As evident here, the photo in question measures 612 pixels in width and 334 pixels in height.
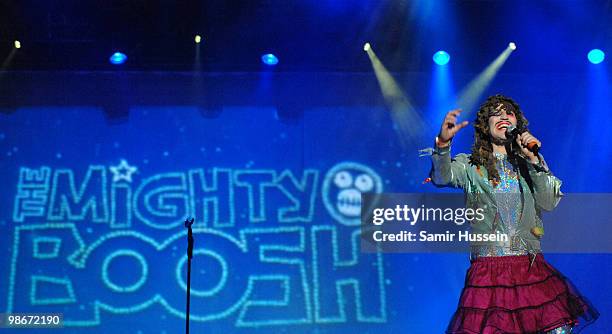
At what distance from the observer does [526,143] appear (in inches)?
123

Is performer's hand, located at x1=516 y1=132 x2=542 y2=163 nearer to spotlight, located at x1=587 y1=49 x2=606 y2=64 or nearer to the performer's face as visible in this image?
the performer's face

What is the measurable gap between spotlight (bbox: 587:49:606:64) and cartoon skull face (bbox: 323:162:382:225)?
1.85m

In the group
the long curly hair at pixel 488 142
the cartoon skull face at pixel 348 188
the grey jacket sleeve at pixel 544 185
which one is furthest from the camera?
the cartoon skull face at pixel 348 188

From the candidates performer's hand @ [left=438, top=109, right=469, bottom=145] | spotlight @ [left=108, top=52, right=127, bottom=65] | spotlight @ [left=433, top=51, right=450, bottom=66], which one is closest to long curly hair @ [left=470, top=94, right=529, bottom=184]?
performer's hand @ [left=438, top=109, right=469, bottom=145]

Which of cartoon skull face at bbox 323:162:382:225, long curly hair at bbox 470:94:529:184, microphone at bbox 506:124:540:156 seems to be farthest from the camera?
cartoon skull face at bbox 323:162:382:225

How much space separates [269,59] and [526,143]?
3.33 meters

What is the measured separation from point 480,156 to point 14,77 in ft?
13.5

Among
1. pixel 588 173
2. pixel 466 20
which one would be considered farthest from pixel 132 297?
pixel 588 173

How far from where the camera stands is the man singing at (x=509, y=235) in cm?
321

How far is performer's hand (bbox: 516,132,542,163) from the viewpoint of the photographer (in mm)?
3129

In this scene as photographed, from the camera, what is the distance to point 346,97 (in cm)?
639

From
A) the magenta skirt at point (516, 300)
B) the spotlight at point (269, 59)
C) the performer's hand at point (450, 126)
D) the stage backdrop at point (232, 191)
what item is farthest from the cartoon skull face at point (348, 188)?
the performer's hand at point (450, 126)

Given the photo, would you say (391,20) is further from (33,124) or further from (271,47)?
(33,124)

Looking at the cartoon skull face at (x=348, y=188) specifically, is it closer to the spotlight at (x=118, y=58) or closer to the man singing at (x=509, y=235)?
the spotlight at (x=118, y=58)
